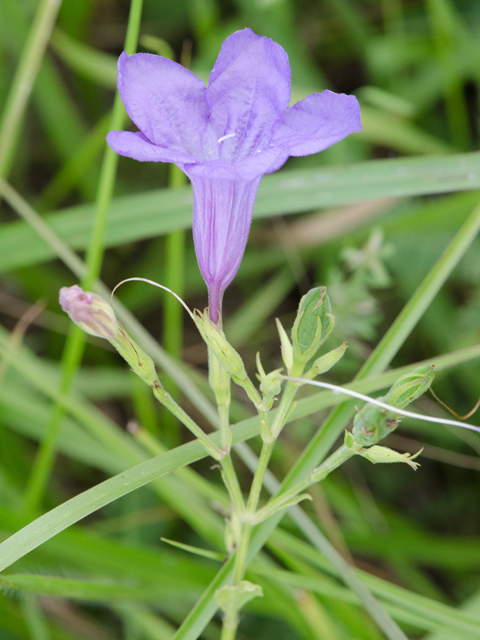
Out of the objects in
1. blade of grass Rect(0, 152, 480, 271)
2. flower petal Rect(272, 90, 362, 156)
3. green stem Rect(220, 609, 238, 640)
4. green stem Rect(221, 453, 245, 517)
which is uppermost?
blade of grass Rect(0, 152, 480, 271)

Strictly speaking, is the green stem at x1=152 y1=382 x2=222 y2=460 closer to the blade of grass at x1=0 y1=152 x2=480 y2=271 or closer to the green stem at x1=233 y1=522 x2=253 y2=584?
the green stem at x1=233 y1=522 x2=253 y2=584

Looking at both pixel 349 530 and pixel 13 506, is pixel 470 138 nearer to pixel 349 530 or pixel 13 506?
pixel 349 530

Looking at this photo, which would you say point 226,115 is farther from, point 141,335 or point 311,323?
point 141,335

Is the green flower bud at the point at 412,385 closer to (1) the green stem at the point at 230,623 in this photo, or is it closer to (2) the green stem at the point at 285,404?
(2) the green stem at the point at 285,404

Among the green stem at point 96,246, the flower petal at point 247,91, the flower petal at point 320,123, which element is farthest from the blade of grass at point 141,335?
the flower petal at point 320,123

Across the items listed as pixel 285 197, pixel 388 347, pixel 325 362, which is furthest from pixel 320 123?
pixel 285 197

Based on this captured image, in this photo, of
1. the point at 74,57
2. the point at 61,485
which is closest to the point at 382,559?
the point at 61,485

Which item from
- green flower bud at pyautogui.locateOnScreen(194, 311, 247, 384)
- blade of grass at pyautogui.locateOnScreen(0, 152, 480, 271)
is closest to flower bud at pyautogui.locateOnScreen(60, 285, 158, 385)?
green flower bud at pyautogui.locateOnScreen(194, 311, 247, 384)
